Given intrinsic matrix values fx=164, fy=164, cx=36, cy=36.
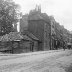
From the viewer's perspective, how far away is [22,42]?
118ft

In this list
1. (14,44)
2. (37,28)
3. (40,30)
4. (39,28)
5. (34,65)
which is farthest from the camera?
(37,28)

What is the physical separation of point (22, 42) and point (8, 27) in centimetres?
1771

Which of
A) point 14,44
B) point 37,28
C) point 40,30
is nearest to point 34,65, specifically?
point 14,44

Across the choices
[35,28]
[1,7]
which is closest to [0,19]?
[1,7]

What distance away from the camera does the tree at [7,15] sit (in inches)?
2003

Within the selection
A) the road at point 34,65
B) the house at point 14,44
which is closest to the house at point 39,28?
the house at point 14,44

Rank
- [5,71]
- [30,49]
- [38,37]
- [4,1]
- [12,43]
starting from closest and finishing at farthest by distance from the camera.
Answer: [5,71] → [12,43] → [30,49] → [38,37] → [4,1]

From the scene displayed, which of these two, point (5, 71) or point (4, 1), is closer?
point (5, 71)

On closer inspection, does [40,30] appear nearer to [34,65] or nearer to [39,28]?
[39,28]

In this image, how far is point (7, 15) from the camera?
51875 mm

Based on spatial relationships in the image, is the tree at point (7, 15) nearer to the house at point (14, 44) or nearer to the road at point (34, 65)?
the house at point (14, 44)

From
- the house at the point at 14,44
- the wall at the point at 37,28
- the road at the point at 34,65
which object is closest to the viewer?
the road at the point at 34,65

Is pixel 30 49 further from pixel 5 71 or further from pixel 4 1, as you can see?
pixel 5 71

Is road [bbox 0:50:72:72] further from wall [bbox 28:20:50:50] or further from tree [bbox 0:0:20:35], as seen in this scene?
tree [bbox 0:0:20:35]
